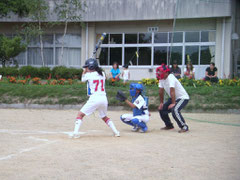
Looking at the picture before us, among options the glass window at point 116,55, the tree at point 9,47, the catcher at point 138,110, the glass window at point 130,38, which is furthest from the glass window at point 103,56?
the catcher at point 138,110

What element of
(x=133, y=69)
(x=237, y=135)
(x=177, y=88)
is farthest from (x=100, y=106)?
(x=133, y=69)

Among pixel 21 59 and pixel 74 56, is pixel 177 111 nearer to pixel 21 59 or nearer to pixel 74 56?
pixel 74 56

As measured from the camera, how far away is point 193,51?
13.2 meters

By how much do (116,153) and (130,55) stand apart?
801 inches

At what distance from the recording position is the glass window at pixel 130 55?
2604 cm

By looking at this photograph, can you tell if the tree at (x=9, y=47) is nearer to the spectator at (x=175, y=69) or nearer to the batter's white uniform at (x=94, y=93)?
the spectator at (x=175, y=69)

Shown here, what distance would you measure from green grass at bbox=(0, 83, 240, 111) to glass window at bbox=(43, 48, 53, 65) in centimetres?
1239

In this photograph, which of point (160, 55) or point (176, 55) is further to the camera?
point (160, 55)

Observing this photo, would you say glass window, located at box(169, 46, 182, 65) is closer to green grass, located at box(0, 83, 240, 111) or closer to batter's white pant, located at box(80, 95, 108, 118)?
green grass, located at box(0, 83, 240, 111)

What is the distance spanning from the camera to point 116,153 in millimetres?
6211

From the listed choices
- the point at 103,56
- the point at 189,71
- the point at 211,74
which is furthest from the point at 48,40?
the point at 189,71

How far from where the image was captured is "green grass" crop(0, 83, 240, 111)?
1331 cm

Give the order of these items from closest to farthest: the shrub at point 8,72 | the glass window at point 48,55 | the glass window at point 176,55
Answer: the glass window at point 176,55 < the shrub at point 8,72 < the glass window at point 48,55

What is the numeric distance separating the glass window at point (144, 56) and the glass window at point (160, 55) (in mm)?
554
